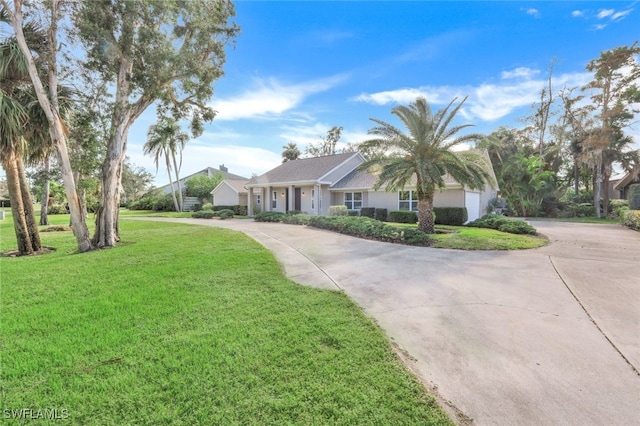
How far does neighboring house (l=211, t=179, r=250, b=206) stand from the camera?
101 ft

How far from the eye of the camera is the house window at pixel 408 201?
1896 centimetres

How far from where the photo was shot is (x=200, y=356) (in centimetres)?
305

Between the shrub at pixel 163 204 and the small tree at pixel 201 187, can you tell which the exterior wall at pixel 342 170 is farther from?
the shrub at pixel 163 204

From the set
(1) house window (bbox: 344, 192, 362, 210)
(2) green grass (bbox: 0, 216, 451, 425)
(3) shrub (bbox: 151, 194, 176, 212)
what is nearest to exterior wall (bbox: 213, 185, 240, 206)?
(3) shrub (bbox: 151, 194, 176, 212)

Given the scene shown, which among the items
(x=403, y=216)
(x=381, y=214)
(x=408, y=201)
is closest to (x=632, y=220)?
(x=408, y=201)

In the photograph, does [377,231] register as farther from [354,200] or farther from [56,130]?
[56,130]

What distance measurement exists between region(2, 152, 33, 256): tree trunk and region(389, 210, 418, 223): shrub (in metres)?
17.7

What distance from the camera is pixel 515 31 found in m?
11.1

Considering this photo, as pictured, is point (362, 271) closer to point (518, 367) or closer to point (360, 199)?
point (518, 367)

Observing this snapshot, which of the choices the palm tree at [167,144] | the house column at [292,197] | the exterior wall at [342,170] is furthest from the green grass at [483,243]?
the palm tree at [167,144]

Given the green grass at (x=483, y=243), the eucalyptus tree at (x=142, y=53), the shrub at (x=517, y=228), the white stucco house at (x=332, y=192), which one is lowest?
the green grass at (x=483, y=243)

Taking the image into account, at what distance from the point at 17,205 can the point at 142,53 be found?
6611 mm

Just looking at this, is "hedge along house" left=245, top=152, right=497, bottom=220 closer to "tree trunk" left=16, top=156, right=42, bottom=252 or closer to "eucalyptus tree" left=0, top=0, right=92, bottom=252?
"eucalyptus tree" left=0, top=0, right=92, bottom=252

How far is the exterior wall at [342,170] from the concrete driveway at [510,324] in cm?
1514
